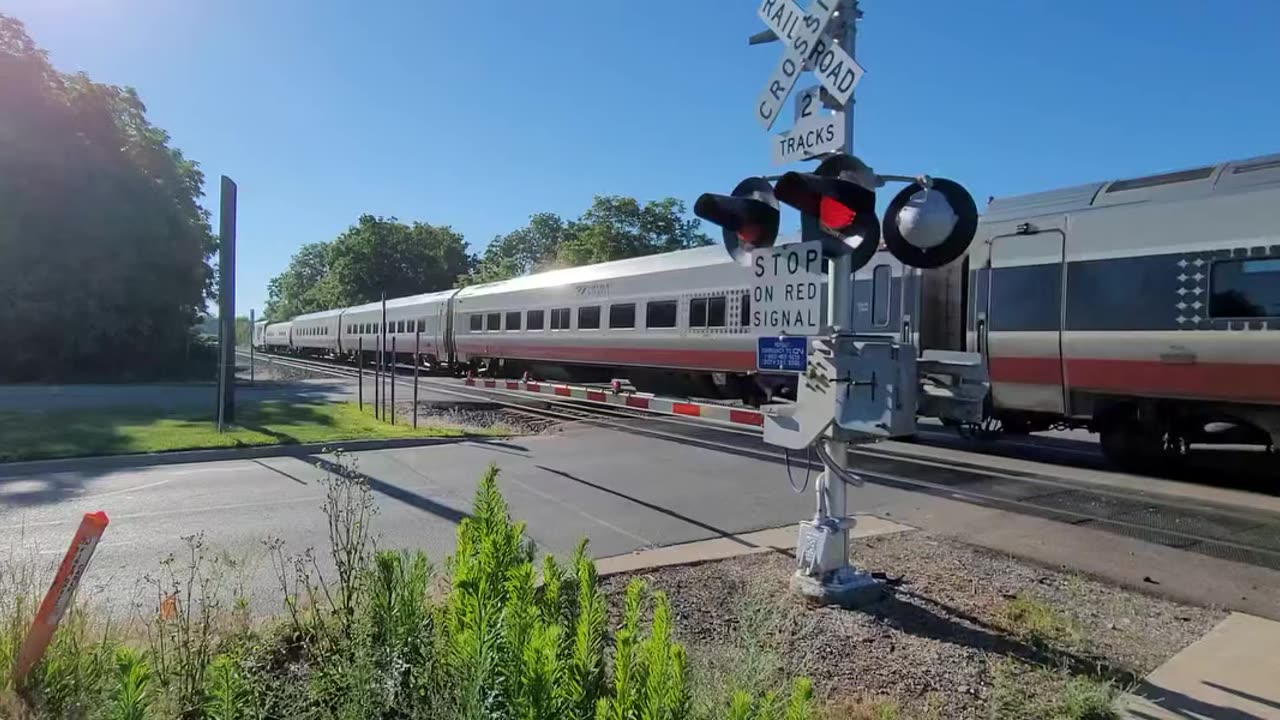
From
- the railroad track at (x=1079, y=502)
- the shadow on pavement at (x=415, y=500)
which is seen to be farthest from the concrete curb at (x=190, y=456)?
the railroad track at (x=1079, y=502)

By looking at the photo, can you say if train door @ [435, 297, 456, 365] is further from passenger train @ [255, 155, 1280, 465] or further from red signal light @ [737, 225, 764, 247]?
red signal light @ [737, 225, 764, 247]

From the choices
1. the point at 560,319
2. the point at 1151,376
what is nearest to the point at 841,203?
the point at 1151,376

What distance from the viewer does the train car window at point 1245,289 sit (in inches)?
362

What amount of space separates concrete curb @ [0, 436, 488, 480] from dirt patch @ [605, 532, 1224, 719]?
24.5 ft

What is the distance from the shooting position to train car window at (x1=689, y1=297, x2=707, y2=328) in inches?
630

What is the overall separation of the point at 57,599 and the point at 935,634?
4.11 metres

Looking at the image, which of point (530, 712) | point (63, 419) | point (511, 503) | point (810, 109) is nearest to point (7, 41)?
point (63, 419)

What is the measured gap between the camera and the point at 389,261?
243ft

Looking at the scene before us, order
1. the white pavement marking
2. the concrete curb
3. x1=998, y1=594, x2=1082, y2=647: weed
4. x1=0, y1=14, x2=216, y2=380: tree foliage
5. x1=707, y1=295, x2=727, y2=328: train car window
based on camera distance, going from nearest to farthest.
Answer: x1=998, y1=594, x2=1082, y2=647: weed → the white pavement marking → the concrete curb → x1=707, y1=295, x2=727, y2=328: train car window → x1=0, y1=14, x2=216, y2=380: tree foliage

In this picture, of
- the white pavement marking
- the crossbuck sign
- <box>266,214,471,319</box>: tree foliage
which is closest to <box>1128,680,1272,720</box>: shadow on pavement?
the crossbuck sign

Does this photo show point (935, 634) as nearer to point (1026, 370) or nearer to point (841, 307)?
point (841, 307)

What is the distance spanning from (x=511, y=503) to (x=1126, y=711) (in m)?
5.69

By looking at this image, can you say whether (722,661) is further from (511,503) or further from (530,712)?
(511,503)

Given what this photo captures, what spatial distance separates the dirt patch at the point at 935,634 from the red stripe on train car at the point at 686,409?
2229mm
